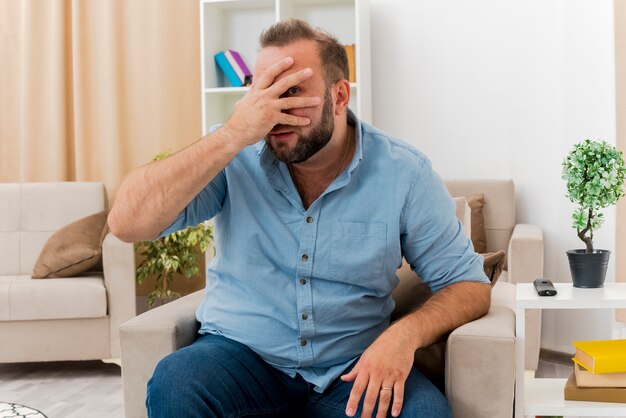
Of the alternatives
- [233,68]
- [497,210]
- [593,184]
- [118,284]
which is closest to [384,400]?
[593,184]

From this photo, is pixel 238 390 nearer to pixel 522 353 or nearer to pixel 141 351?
pixel 141 351

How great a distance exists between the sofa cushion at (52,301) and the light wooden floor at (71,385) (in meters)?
0.27

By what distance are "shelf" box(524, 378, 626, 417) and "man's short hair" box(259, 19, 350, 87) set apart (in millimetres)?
875

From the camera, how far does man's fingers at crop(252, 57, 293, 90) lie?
1562mm

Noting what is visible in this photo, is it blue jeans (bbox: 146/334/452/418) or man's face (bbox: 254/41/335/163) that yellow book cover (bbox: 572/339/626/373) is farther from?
man's face (bbox: 254/41/335/163)

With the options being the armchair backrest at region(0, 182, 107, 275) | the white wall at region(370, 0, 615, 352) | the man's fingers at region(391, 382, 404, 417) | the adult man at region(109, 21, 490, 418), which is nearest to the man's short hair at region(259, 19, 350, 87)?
the adult man at region(109, 21, 490, 418)

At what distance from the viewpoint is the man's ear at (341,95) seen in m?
1.73

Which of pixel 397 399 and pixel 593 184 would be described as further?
pixel 593 184

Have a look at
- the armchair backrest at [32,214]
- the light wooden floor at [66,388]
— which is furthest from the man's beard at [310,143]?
the armchair backrest at [32,214]

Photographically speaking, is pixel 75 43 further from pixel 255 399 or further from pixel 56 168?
pixel 255 399

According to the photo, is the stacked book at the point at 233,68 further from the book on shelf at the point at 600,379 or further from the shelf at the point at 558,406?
the book on shelf at the point at 600,379

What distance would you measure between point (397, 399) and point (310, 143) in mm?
518

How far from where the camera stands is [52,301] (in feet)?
10.8

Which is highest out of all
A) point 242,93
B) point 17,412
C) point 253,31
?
point 253,31
